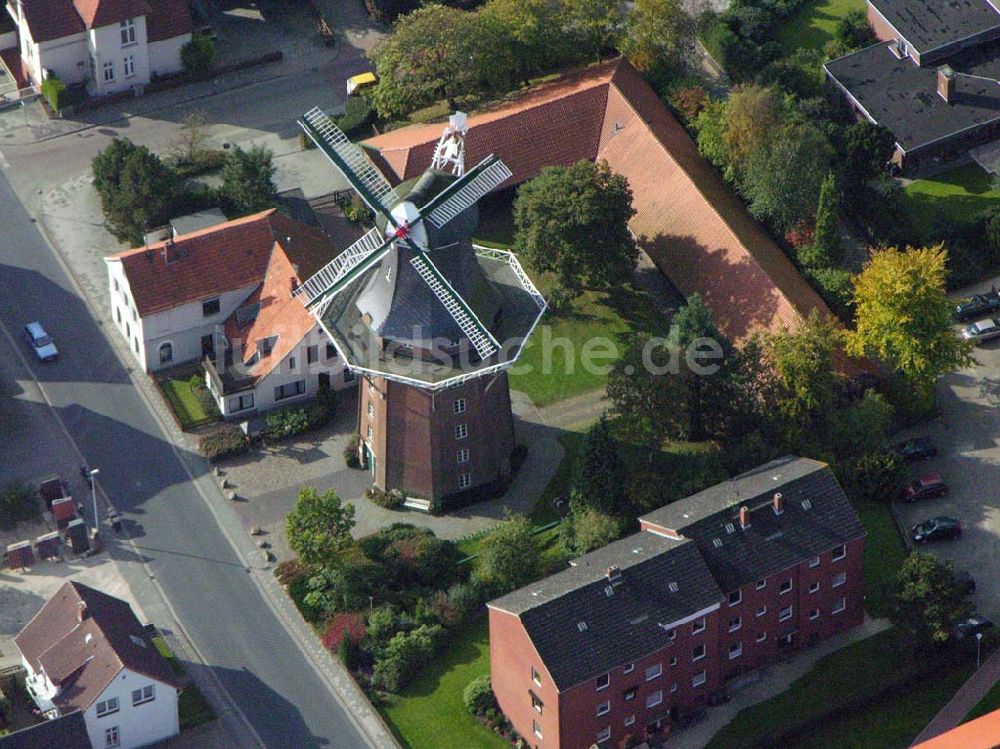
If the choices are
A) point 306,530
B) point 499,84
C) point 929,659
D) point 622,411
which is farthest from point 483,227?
point 929,659

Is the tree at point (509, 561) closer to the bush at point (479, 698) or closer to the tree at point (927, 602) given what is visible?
the bush at point (479, 698)

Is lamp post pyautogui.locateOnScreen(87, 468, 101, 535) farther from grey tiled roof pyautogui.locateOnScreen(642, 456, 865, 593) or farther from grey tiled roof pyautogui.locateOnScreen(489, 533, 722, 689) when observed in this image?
grey tiled roof pyautogui.locateOnScreen(642, 456, 865, 593)

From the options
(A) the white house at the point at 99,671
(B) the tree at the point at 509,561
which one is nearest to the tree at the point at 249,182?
(B) the tree at the point at 509,561

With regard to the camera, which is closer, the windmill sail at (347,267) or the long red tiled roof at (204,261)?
the windmill sail at (347,267)

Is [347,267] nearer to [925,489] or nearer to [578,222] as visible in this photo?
[578,222]

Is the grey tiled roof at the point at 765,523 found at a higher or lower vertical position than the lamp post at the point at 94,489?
higher

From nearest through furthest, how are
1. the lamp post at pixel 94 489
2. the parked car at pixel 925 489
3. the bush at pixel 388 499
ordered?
1. the lamp post at pixel 94 489
2. the parked car at pixel 925 489
3. the bush at pixel 388 499
